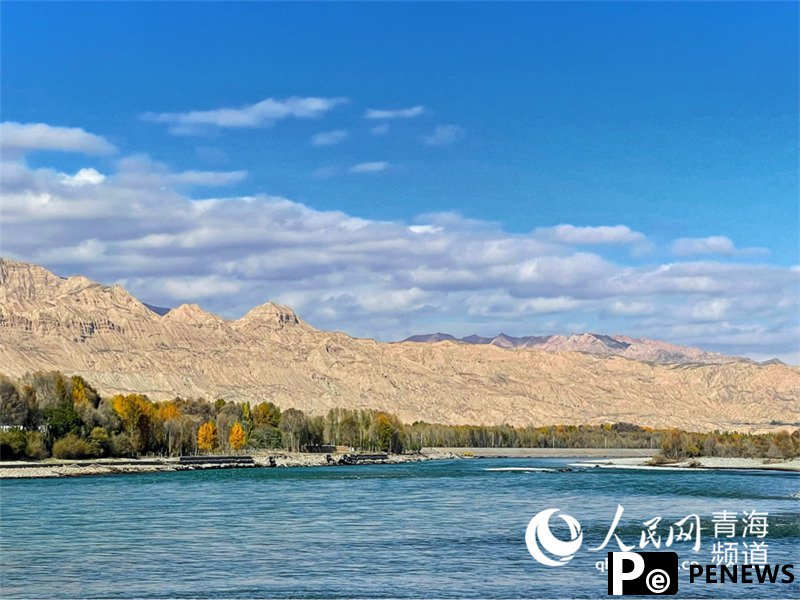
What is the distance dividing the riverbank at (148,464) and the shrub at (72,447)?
3.75 feet

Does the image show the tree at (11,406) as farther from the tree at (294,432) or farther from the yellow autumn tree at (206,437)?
the tree at (294,432)

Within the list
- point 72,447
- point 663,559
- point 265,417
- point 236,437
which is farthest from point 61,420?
point 663,559

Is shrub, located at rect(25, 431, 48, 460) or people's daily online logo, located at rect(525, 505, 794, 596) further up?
shrub, located at rect(25, 431, 48, 460)

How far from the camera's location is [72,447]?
11650cm

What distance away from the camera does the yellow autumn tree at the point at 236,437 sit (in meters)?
155

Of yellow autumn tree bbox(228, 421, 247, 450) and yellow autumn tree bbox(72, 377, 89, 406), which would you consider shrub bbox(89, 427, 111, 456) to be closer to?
yellow autumn tree bbox(72, 377, 89, 406)

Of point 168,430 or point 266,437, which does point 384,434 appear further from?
point 168,430

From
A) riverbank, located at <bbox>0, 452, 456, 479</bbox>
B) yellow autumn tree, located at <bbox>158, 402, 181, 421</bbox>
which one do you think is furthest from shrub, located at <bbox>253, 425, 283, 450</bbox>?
Answer: yellow autumn tree, located at <bbox>158, 402, 181, 421</bbox>

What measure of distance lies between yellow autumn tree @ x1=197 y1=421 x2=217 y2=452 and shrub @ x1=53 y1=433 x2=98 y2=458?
1190 inches

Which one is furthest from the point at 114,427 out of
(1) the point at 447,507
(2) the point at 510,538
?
(2) the point at 510,538

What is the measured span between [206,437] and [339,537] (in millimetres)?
109003

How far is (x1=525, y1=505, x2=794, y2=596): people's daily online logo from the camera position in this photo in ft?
102

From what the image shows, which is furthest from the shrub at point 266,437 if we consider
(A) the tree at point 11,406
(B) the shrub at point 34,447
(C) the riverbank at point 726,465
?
(A) the tree at point 11,406

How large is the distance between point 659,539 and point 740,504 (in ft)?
75.0
